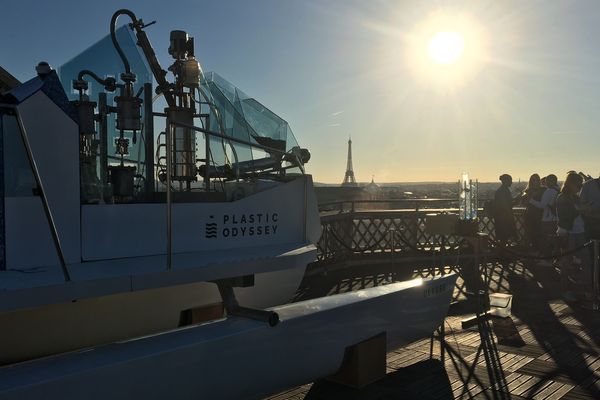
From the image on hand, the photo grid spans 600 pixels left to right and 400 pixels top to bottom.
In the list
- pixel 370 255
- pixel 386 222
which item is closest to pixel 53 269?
pixel 370 255

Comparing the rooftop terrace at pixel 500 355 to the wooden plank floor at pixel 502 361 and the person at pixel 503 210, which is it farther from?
the person at pixel 503 210

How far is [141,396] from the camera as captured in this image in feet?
8.55

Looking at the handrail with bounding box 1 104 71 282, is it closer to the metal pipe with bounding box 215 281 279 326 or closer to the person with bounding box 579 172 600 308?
the metal pipe with bounding box 215 281 279 326

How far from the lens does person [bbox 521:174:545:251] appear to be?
10133 millimetres

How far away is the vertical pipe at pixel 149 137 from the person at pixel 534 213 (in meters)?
8.27

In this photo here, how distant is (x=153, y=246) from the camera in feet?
10.8

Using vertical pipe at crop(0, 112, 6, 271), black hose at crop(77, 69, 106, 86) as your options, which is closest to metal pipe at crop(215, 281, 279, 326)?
vertical pipe at crop(0, 112, 6, 271)

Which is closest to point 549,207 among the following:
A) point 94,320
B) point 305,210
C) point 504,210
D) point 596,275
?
point 504,210

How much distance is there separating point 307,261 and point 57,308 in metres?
1.69

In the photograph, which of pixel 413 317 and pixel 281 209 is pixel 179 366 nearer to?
pixel 281 209

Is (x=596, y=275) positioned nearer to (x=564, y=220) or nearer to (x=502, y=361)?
(x=564, y=220)

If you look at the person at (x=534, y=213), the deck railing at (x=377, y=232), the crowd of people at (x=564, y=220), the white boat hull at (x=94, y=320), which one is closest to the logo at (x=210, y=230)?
the white boat hull at (x=94, y=320)

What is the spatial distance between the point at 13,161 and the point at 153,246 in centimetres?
93

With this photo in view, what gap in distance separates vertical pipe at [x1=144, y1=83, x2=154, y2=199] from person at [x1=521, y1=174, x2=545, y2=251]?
827 cm
